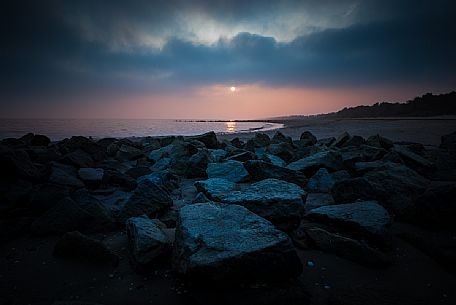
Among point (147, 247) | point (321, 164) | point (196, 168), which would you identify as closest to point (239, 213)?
point (147, 247)

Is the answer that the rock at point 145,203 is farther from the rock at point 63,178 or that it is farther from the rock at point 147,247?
the rock at point 63,178

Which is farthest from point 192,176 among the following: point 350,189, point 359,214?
point 359,214

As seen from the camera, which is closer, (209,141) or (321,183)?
(321,183)

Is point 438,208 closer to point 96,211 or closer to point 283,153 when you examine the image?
point 96,211

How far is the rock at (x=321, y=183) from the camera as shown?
434 centimetres

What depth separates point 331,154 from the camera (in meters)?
5.13

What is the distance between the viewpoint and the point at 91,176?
4902 millimetres

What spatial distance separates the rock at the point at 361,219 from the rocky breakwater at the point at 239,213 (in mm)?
10

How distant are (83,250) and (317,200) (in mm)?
3172

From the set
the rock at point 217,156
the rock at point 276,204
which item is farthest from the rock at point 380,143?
the rock at point 276,204

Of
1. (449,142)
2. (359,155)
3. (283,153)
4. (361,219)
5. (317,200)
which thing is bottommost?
(317,200)

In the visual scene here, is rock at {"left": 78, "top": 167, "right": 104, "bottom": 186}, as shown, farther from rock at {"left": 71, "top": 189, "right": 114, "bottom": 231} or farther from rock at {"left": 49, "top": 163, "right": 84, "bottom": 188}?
rock at {"left": 71, "top": 189, "right": 114, "bottom": 231}

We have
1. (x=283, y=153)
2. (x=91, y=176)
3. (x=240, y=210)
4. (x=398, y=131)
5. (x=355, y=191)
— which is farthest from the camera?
(x=398, y=131)

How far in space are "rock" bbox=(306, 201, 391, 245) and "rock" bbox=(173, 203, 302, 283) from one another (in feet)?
3.06
